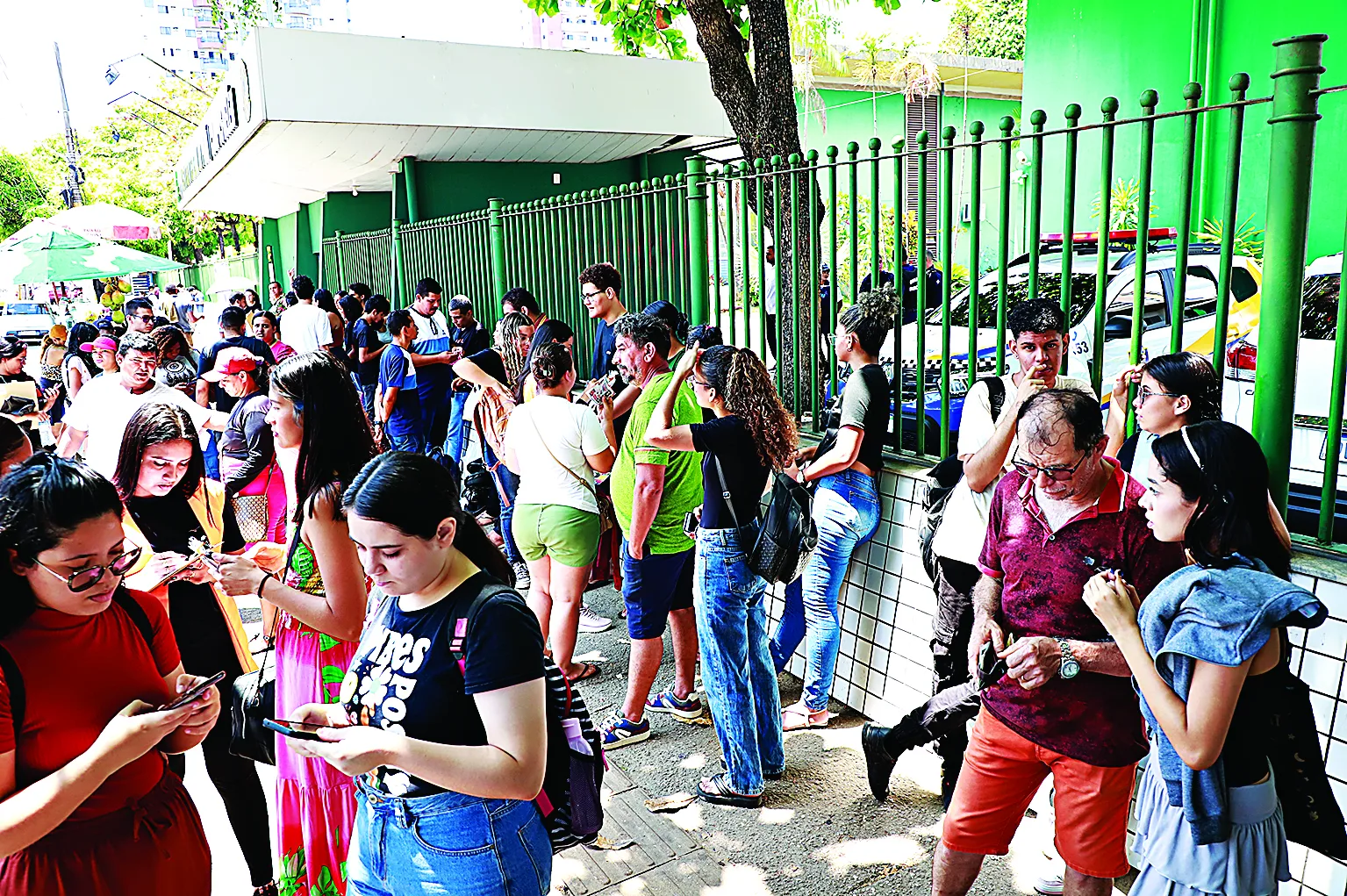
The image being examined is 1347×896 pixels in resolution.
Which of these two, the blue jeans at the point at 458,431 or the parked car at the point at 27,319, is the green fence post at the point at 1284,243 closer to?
the blue jeans at the point at 458,431

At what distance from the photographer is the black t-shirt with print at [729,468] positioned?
380 centimetres

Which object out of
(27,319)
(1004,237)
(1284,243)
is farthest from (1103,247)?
(27,319)

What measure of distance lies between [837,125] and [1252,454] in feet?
56.5

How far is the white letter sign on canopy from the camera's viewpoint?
9891 millimetres

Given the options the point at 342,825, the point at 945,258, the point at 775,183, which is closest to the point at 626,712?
the point at 342,825

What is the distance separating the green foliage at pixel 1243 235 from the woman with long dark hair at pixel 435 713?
7.81 m

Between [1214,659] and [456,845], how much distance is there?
1620 millimetres

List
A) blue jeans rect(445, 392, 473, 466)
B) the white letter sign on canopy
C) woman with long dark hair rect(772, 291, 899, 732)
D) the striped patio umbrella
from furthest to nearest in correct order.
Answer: the striped patio umbrella < the white letter sign on canopy < blue jeans rect(445, 392, 473, 466) < woman with long dark hair rect(772, 291, 899, 732)

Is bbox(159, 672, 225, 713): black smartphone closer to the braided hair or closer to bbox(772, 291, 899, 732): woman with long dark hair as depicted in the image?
the braided hair

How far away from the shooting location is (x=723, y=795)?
3.90m

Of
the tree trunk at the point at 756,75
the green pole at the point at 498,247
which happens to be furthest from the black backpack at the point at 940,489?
the green pole at the point at 498,247

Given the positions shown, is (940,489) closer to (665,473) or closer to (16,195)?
(665,473)

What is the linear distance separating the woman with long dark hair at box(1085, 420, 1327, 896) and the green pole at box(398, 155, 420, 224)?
438 inches

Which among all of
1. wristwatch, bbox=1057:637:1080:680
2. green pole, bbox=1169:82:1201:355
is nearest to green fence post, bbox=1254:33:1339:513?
green pole, bbox=1169:82:1201:355
